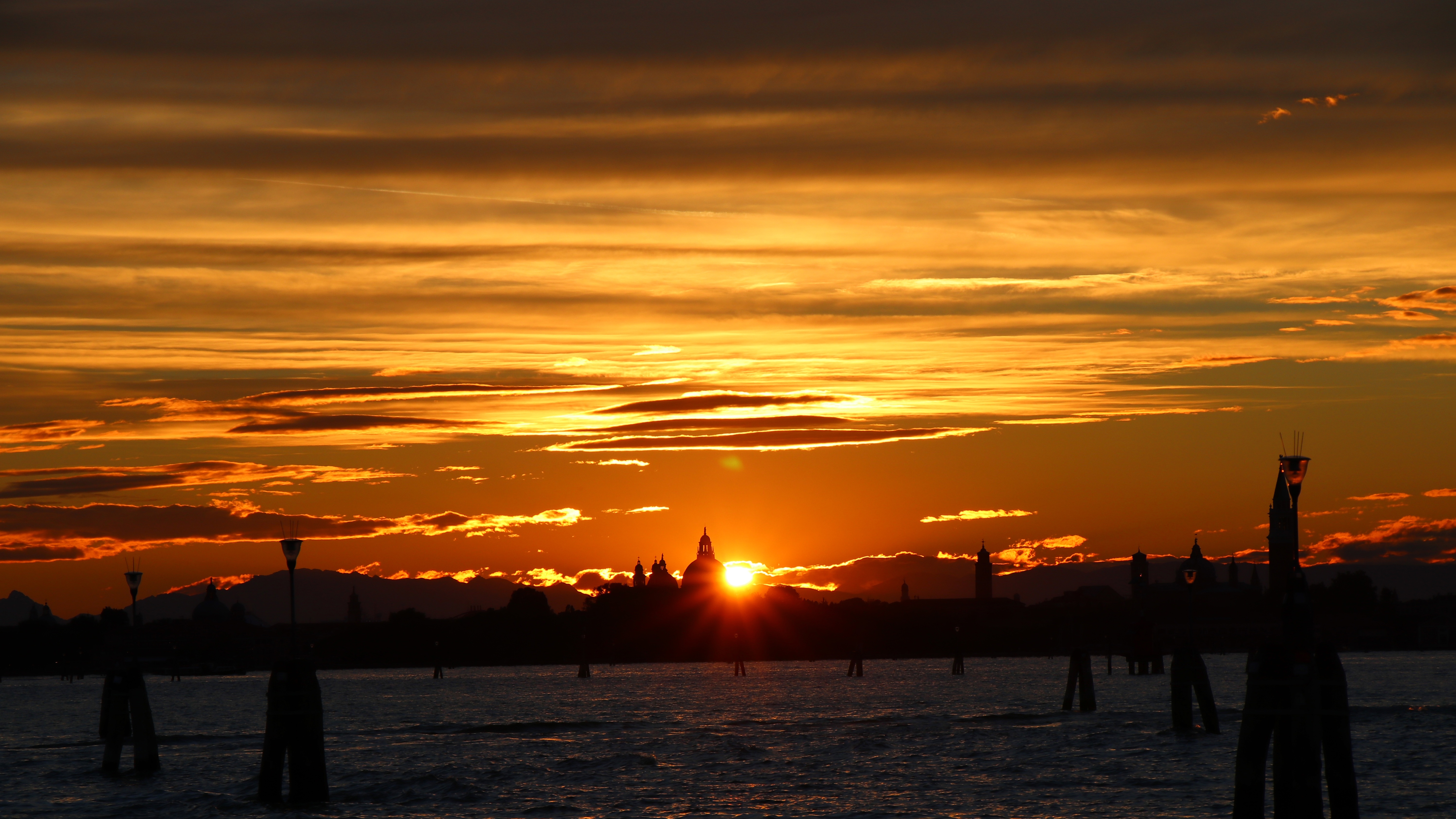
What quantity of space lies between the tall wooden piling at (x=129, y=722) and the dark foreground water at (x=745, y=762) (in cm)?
57

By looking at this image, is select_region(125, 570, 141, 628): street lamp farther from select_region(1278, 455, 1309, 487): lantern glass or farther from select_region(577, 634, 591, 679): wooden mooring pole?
select_region(577, 634, 591, 679): wooden mooring pole

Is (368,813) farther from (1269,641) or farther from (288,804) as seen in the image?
(1269,641)

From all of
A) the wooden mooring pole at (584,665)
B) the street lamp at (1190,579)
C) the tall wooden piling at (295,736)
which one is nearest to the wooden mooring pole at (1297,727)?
the tall wooden piling at (295,736)

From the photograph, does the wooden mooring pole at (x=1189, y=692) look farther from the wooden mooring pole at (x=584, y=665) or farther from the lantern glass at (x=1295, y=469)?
the wooden mooring pole at (x=584, y=665)

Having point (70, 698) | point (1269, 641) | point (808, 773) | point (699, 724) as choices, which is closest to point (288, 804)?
point (808, 773)

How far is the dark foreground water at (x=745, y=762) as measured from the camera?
122 ft

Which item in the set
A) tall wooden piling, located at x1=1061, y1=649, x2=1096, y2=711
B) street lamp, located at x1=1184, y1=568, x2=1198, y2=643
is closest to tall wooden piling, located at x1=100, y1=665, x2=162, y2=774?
tall wooden piling, located at x1=1061, y1=649, x2=1096, y2=711

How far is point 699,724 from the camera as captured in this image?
70.3 metres

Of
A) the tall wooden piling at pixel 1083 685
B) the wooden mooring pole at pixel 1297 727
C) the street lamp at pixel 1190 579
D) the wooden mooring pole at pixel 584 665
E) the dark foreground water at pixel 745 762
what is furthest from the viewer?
the wooden mooring pole at pixel 584 665

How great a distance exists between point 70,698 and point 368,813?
11866cm

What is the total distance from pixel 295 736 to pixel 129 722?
1222 centimetres

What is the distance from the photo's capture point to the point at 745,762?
49094mm

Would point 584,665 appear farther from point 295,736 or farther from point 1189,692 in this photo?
point 295,736

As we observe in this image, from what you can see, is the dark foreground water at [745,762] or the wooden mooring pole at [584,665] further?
the wooden mooring pole at [584,665]
